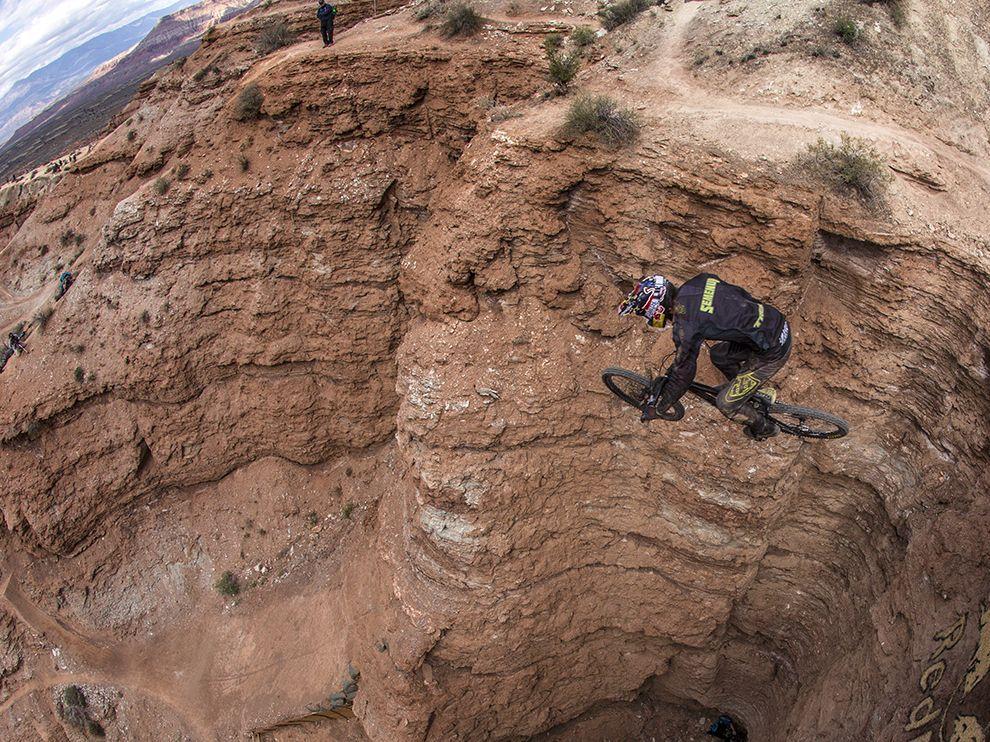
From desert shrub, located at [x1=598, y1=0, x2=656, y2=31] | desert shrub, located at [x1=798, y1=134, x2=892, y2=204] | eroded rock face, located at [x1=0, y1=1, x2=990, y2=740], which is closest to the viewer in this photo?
desert shrub, located at [x1=798, y1=134, x2=892, y2=204]

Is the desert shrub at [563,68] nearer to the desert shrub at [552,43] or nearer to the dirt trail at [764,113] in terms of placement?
the desert shrub at [552,43]

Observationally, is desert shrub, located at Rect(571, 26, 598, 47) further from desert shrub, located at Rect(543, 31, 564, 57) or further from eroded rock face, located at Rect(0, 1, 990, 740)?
eroded rock face, located at Rect(0, 1, 990, 740)

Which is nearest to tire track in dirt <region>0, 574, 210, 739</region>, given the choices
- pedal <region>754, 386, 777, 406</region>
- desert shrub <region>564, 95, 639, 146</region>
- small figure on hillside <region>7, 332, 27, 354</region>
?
small figure on hillside <region>7, 332, 27, 354</region>

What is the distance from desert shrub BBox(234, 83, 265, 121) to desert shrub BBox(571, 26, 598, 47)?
26.1 feet

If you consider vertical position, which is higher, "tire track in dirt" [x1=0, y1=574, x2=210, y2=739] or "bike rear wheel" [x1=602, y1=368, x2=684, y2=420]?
"bike rear wheel" [x1=602, y1=368, x2=684, y2=420]

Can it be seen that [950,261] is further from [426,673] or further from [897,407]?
[426,673]

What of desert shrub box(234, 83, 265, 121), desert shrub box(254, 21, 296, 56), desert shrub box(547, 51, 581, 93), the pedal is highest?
desert shrub box(254, 21, 296, 56)

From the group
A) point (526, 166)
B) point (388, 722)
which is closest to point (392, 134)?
point (526, 166)

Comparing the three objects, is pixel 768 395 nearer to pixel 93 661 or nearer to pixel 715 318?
pixel 715 318

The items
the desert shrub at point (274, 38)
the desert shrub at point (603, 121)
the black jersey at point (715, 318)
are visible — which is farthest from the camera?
the desert shrub at point (274, 38)

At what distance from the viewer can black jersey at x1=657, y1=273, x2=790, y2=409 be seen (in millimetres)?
7504

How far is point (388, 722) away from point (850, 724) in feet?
30.8

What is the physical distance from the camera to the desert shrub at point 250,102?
14175 mm

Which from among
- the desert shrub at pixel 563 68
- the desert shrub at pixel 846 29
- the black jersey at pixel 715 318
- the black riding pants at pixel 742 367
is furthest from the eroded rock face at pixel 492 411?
the desert shrub at pixel 846 29
